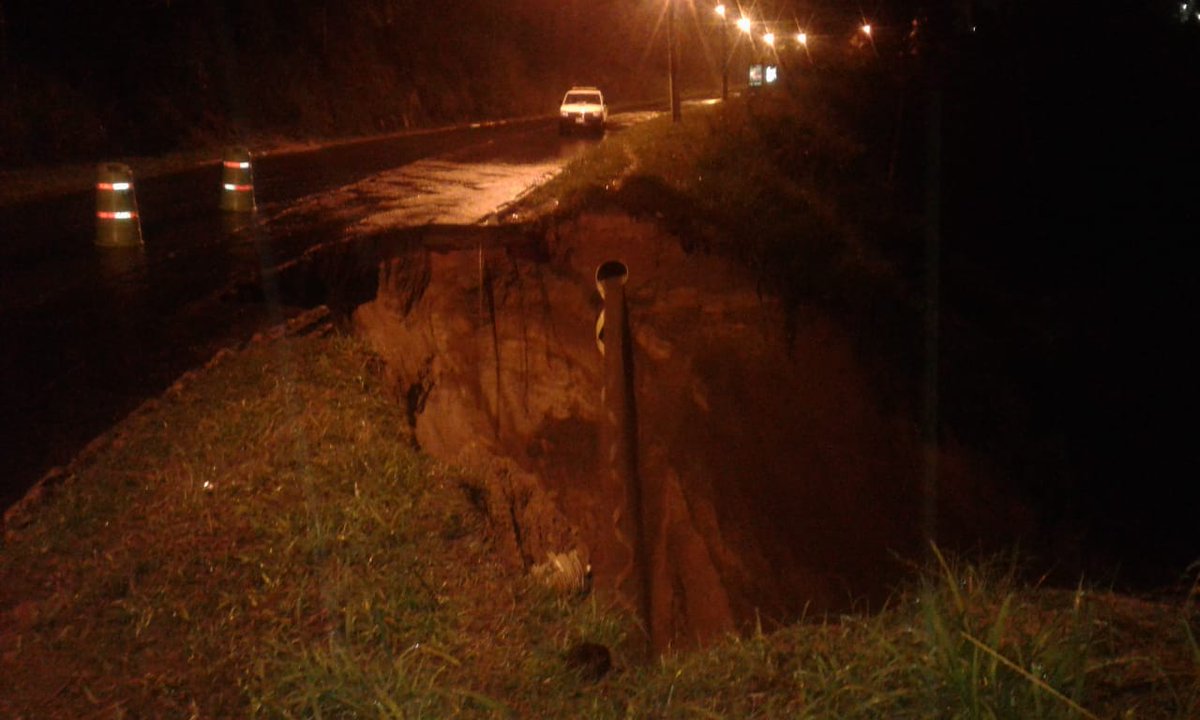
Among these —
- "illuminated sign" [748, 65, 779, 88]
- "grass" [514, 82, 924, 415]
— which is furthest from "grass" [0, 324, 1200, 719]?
"illuminated sign" [748, 65, 779, 88]

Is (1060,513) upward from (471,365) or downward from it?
downward

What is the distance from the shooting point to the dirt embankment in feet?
32.9

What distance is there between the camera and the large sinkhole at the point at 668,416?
1002 centimetres

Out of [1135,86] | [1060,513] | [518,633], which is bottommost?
[1060,513]

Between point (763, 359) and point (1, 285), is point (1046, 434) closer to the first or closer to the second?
point (763, 359)

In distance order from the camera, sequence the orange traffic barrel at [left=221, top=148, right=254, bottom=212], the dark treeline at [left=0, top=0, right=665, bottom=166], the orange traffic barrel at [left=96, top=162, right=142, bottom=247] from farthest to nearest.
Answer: the dark treeline at [left=0, top=0, right=665, bottom=166], the orange traffic barrel at [left=221, top=148, right=254, bottom=212], the orange traffic barrel at [left=96, top=162, right=142, bottom=247]

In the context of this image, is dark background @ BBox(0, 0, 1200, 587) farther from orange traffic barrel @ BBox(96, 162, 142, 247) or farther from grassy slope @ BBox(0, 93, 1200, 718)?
orange traffic barrel @ BBox(96, 162, 142, 247)

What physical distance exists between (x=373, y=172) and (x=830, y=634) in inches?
777

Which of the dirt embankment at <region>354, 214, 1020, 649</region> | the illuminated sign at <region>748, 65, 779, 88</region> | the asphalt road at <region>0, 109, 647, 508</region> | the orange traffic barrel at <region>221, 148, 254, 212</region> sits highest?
the illuminated sign at <region>748, 65, 779, 88</region>

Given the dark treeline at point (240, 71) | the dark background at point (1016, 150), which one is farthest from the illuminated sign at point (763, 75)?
the dark treeline at point (240, 71)

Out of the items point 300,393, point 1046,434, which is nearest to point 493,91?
point 1046,434

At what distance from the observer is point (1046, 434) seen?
13.5 m

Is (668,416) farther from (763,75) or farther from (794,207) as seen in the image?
(763,75)

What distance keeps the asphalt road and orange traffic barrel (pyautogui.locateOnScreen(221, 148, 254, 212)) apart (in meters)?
0.32
